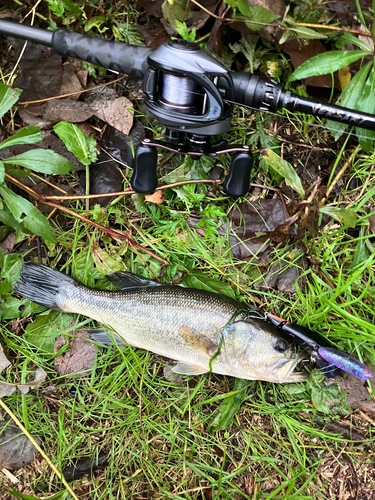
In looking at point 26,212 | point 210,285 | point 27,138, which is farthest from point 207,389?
point 27,138

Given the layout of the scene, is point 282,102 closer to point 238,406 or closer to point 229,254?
point 229,254

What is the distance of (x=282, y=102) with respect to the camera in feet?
7.31

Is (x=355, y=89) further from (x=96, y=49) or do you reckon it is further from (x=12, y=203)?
(x=12, y=203)

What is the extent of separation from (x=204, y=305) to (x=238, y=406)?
792 mm

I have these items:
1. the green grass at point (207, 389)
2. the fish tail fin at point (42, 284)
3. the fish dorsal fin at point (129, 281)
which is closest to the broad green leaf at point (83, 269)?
the green grass at point (207, 389)

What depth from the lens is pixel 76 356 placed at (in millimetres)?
2930

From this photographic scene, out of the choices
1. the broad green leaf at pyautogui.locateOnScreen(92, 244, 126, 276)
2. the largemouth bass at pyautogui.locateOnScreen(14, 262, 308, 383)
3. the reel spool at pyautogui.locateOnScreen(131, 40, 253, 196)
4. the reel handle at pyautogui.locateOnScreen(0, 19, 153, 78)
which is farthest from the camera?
the broad green leaf at pyautogui.locateOnScreen(92, 244, 126, 276)

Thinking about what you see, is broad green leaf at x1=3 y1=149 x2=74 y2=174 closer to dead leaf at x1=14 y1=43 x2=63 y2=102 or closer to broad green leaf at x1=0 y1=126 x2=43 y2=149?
broad green leaf at x1=0 y1=126 x2=43 y2=149

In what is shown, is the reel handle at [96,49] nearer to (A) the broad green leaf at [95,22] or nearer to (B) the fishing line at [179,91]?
(B) the fishing line at [179,91]

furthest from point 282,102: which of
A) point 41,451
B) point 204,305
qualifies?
point 41,451

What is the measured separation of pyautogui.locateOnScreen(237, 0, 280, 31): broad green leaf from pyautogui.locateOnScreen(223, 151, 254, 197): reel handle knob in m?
0.84

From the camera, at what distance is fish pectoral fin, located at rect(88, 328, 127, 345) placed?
279cm

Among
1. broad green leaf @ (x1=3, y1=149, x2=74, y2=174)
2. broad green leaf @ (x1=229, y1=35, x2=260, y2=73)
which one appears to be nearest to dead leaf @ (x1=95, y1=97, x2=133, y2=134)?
broad green leaf @ (x1=3, y1=149, x2=74, y2=174)

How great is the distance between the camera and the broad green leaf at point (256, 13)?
2426mm
